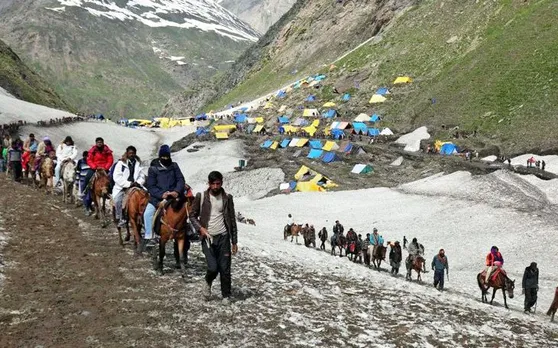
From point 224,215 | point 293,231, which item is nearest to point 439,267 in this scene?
point 224,215

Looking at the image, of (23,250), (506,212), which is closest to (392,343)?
(23,250)

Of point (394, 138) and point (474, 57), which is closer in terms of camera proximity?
point (394, 138)

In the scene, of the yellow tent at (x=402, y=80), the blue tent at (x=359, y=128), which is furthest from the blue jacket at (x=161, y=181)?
the yellow tent at (x=402, y=80)

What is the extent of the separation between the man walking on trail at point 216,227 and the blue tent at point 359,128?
8087cm

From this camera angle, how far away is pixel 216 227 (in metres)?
10.5

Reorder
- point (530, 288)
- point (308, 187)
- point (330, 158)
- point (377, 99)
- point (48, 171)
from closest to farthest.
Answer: point (530, 288) < point (48, 171) < point (308, 187) < point (330, 158) < point (377, 99)

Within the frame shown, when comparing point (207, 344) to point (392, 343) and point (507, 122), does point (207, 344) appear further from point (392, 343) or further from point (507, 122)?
point (507, 122)

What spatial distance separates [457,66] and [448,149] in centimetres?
2934

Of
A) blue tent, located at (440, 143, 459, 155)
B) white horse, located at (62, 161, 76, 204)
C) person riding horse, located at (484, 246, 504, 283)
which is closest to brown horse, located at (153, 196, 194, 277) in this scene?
white horse, located at (62, 161, 76, 204)

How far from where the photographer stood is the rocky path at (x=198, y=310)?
8773 mm

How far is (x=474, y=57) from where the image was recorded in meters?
94.0

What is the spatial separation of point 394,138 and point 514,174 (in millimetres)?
32213

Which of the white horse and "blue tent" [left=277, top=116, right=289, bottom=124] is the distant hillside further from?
the white horse

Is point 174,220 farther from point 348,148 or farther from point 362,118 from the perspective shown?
point 362,118
